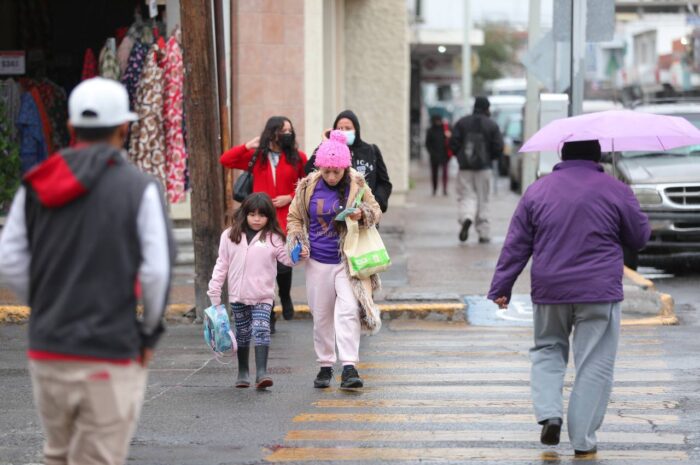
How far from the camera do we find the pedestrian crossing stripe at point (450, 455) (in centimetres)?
724

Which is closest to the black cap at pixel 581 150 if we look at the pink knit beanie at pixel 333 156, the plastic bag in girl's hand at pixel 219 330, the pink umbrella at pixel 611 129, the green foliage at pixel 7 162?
the pink umbrella at pixel 611 129

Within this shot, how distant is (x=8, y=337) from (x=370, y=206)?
423cm

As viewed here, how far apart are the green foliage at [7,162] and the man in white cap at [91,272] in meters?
11.0

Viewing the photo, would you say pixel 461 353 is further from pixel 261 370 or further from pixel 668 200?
pixel 668 200

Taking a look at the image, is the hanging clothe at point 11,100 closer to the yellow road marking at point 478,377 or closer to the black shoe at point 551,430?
the yellow road marking at point 478,377

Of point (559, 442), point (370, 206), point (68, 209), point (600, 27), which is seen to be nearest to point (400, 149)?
point (600, 27)

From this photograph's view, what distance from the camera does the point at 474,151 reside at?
18484mm

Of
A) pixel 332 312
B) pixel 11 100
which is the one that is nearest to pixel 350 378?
pixel 332 312

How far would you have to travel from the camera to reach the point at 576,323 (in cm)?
730

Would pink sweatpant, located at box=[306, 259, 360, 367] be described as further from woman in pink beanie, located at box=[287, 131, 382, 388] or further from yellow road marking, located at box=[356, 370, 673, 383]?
yellow road marking, located at box=[356, 370, 673, 383]

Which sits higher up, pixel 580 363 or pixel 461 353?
pixel 580 363

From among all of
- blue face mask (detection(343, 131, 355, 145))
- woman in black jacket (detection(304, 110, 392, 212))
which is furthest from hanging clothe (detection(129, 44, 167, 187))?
blue face mask (detection(343, 131, 355, 145))

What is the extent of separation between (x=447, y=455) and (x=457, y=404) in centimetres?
139

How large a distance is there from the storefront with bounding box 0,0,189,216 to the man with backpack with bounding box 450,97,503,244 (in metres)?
4.38
